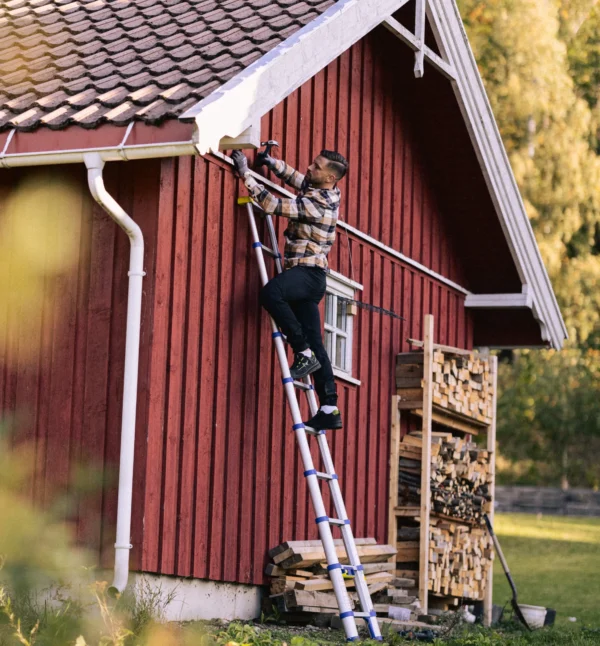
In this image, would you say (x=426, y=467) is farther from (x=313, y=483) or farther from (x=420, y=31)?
(x=420, y=31)

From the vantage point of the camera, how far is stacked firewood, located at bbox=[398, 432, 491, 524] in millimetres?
13148

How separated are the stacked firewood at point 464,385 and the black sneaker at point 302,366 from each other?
134 inches

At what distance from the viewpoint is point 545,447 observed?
117 feet

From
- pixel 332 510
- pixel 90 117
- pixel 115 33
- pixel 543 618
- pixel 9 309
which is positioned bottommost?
pixel 543 618

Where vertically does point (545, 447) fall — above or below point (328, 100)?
below

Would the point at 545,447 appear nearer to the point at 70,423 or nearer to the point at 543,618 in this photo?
the point at 543,618

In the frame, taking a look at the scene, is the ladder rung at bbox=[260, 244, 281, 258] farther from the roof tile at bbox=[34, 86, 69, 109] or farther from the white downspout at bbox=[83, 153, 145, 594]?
the roof tile at bbox=[34, 86, 69, 109]

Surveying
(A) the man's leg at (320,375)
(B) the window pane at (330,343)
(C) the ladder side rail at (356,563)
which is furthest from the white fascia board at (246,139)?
(B) the window pane at (330,343)

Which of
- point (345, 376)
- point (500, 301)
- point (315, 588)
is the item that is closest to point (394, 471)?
point (345, 376)

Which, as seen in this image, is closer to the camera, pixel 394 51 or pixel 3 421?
pixel 3 421

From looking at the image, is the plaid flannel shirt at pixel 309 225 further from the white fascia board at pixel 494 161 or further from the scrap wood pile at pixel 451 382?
the scrap wood pile at pixel 451 382

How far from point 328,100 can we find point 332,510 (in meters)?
3.73

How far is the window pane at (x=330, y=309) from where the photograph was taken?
12.0 metres

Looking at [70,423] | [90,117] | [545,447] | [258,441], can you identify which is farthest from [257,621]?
[545,447]
